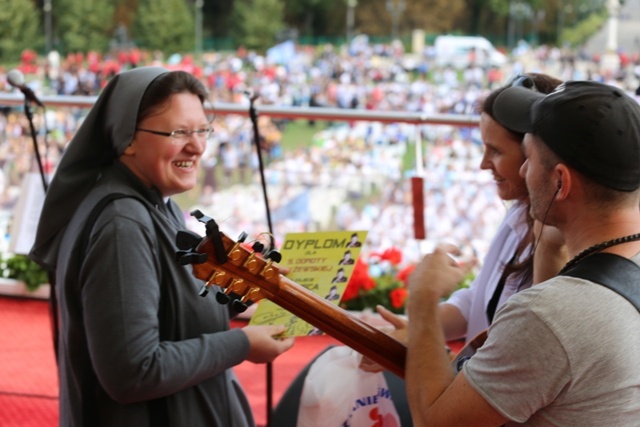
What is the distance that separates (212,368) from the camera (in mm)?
1725

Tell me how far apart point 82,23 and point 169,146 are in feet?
141

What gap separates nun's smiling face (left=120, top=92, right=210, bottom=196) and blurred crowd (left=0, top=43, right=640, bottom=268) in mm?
192

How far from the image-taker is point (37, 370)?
3885 millimetres

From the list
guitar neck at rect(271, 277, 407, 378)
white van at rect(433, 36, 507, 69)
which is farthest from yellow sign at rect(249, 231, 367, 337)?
white van at rect(433, 36, 507, 69)

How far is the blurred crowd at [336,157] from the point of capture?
4711 mm

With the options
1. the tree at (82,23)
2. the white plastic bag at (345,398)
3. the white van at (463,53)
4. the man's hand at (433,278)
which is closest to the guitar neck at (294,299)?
the man's hand at (433,278)

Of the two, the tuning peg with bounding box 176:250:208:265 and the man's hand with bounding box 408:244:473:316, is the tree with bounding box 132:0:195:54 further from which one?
the tuning peg with bounding box 176:250:208:265

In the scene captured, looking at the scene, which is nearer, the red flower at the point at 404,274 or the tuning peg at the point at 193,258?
the tuning peg at the point at 193,258

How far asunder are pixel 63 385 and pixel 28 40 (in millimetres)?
40692

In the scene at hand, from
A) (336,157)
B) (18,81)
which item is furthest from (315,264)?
(336,157)

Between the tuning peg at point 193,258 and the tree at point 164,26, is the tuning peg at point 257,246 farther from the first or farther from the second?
the tree at point 164,26

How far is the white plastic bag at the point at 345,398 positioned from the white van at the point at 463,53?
122 feet

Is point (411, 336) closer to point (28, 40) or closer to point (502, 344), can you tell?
point (502, 344)

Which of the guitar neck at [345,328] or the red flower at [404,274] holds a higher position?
the guitar neck at [345,328]
